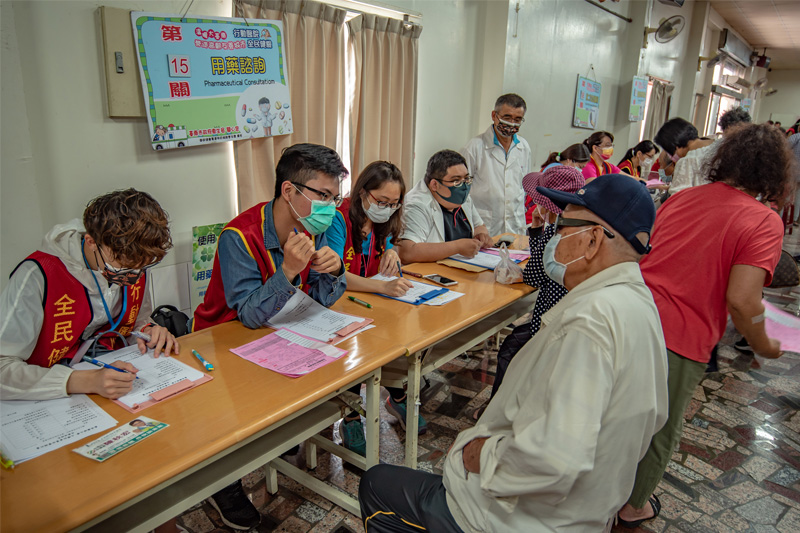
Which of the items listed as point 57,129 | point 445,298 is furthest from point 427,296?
point 57,129

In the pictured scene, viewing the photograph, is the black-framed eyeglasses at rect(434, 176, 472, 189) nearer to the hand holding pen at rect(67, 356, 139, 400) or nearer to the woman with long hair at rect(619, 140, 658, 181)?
the hand holding pen at rect(67, 356, 139, 400)

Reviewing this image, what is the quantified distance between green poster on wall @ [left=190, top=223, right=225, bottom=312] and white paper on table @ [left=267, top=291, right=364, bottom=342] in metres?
1.41

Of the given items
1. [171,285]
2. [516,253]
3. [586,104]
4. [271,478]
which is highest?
[586,104]

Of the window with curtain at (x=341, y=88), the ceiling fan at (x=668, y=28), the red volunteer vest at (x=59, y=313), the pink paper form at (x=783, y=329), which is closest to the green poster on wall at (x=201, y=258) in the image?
the window with curtain at (x=341, y=88)

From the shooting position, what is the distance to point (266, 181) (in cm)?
308

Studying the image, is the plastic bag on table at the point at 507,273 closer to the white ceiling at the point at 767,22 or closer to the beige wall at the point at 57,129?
the beige wall at the point at 57,129

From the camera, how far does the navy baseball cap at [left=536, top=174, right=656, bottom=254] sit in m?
1.11

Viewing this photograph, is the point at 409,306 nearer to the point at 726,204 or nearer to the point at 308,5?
the point at 726,204

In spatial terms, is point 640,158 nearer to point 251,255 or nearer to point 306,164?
point 306,164

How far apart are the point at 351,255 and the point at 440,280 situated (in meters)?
0.45

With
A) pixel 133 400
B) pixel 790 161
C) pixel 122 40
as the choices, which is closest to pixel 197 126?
pixel 122 40

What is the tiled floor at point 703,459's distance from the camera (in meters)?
1.89

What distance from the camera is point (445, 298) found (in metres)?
2.05

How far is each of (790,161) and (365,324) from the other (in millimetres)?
1582
